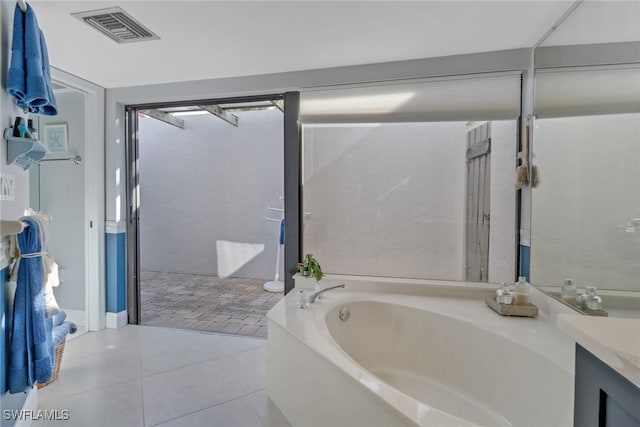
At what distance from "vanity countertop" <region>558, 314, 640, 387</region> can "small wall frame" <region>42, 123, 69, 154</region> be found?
3852 mm

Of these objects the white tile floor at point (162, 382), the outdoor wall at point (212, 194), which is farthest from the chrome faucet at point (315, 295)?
the outdoor wall at point (212, 194)

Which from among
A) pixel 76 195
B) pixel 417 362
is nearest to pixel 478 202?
pixel 417 362

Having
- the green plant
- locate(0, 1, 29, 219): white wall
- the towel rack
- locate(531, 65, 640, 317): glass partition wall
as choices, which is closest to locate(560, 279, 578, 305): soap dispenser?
locate(531, 65, 640, 317): glass partition wall

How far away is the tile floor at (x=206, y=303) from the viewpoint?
313 cm

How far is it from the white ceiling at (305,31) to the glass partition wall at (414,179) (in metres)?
0.29

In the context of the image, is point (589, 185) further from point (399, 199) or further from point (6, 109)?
point (6, 109)

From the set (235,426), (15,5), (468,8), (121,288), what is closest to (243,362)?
(235,426)

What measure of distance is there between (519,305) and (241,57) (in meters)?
2.46

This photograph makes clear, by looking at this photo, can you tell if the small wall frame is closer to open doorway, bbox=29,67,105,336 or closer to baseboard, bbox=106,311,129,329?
open doorway, bbox=29,67,105,336

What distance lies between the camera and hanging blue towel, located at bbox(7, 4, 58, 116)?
1436mm

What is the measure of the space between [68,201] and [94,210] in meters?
0.42

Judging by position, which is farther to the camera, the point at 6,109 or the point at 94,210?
the point at 94,210

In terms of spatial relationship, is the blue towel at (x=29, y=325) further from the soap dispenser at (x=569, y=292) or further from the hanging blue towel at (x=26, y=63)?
the soap dispenser at (x=569, y=292)

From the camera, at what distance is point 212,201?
200 inches
